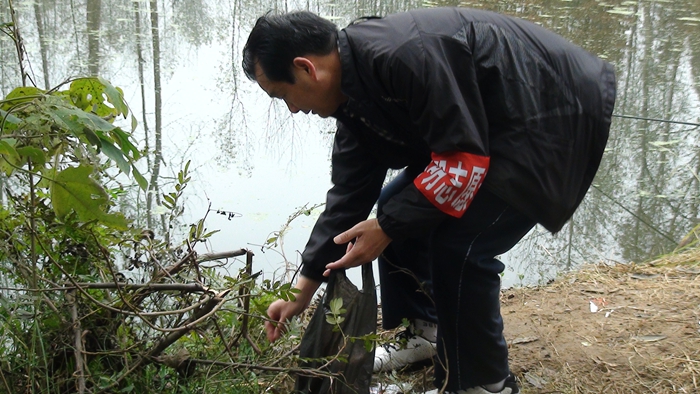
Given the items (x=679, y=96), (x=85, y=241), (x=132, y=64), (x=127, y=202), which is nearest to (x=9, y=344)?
(x=85, y=241)

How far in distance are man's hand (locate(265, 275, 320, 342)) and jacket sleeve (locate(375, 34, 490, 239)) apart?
1.43ft

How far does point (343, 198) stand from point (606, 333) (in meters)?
1.19

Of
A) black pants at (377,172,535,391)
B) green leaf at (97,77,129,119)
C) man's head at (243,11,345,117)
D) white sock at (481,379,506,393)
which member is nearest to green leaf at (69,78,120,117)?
green leaf at (97,77,129,119)

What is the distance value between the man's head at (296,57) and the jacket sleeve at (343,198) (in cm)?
32

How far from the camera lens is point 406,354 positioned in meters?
2.41

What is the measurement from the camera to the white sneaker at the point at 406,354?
2.40m

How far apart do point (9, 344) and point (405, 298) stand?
121 cm

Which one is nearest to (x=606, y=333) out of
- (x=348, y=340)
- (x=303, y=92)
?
(x=348, y=340)

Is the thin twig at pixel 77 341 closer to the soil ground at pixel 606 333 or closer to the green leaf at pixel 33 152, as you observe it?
the green leaf at pixel 33 152

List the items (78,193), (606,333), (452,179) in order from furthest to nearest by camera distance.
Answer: (606,333)
(452,179)
(78,193)

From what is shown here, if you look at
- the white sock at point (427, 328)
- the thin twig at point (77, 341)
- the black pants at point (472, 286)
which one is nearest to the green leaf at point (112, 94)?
the thin twig at point (77, 341)

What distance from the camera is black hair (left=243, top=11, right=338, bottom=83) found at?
1.75 m

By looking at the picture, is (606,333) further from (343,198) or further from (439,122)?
(439,122)

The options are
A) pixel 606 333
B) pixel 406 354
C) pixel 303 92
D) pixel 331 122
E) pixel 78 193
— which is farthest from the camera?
pixel 331 122
